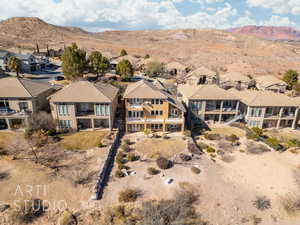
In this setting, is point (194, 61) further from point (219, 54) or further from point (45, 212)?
point (45, 212)

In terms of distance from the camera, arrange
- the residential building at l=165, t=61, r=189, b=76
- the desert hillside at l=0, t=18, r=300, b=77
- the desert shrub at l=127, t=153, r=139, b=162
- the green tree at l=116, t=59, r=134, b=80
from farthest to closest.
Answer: the desert hillside at l=0, t=18, r=300, b=77
the residential building at l=165, t=61, r=189, b=76
the green tree at l=116, t=59, r=134, b=80
the desert shrub at l=127, t=153, r=139, b=162

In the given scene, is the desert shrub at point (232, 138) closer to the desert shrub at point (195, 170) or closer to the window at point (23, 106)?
the desert shrub at point (195, 170)

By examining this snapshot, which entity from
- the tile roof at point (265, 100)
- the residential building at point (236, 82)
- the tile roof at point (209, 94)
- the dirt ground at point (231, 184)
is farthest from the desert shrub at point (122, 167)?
the residential building at point (236, 82)

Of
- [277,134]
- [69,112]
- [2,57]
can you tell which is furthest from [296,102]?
[2,57]

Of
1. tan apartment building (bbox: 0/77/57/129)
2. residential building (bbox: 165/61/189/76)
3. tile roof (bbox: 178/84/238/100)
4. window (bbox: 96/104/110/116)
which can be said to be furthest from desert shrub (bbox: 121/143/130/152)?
residential building (bbox: 165/61/189/76)

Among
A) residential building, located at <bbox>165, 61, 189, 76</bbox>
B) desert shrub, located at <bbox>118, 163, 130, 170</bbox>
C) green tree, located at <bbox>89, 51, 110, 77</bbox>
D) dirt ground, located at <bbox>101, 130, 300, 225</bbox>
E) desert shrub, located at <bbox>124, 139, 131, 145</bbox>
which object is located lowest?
dirt ground, located at <bbox>101, 130, 300, 225</bbox>

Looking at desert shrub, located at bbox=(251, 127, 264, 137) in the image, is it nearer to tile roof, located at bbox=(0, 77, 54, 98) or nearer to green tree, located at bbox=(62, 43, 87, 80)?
tile roof, located at bbox=(0, 77, 54, 98)

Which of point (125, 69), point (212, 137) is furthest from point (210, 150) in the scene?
point (125, 69)

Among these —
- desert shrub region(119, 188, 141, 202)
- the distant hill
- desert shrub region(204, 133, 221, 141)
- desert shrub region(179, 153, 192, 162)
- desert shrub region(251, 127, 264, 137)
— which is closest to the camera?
desert shrub region(119, 188, 141, 202)
